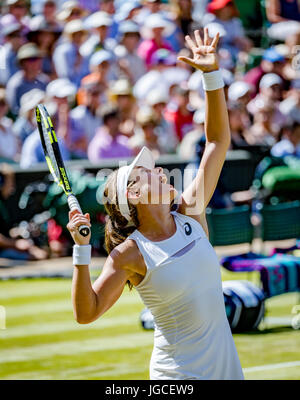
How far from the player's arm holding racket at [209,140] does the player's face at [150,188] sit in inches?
8.3

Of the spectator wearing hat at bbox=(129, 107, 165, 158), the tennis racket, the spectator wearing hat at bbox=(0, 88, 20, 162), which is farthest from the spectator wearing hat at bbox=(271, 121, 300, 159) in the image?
the tennis racket

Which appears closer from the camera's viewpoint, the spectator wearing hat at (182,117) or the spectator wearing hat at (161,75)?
the spectator wearing hat at (182,117)

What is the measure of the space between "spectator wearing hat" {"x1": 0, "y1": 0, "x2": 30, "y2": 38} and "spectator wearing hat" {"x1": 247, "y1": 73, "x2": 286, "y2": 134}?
3.60 meters

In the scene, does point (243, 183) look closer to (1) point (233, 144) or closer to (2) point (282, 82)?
(1) point (233, 144)

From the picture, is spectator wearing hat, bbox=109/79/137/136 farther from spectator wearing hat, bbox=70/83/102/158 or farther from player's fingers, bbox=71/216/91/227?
player's fingers, bbox=71/216/91/227

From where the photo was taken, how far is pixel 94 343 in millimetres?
7621

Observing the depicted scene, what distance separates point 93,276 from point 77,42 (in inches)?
168

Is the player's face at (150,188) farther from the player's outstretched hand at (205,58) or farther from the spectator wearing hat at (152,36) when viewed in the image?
the spectator wearing hat at (152,36)

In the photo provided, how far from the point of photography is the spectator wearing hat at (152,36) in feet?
44.9

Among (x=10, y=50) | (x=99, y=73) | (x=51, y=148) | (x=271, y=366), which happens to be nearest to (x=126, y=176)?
(x=51, y=148)

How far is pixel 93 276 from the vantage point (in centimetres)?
1030

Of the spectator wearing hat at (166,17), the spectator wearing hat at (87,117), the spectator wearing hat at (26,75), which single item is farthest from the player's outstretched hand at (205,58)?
the spectator wearing hat at (166,17)

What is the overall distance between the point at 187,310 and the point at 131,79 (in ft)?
32.2
